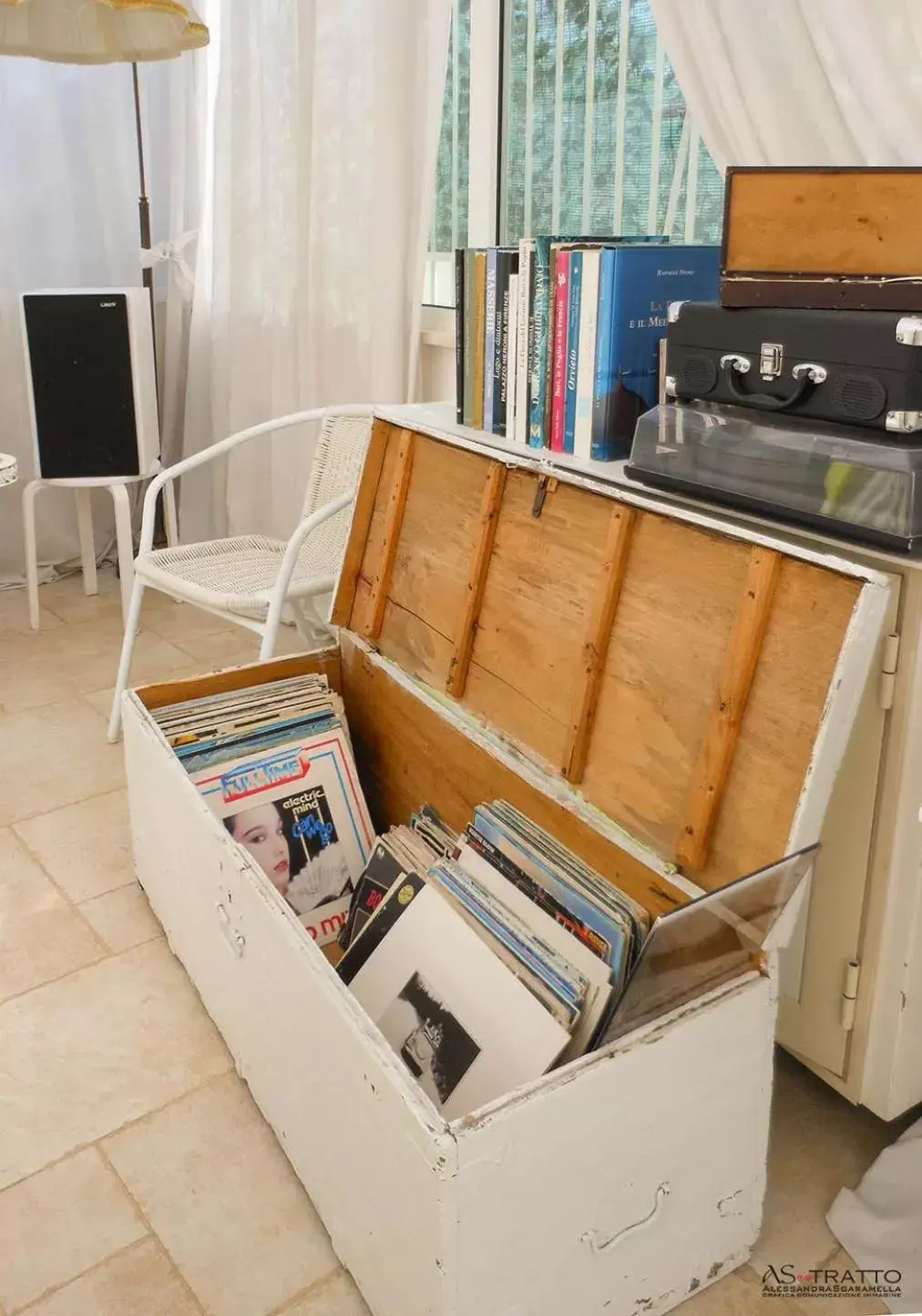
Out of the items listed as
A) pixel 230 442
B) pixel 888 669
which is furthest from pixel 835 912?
pixel 230 442

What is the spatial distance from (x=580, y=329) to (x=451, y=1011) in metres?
0.86

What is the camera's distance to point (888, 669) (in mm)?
1115

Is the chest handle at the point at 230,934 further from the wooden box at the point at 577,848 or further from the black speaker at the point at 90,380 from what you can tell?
the black speaker at the point at 90,380

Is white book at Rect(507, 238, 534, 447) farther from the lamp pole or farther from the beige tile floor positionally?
the lamp pole

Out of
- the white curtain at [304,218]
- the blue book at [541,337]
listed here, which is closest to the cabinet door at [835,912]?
the blue book at [541,337]

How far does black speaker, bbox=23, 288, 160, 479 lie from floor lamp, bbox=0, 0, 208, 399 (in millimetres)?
627

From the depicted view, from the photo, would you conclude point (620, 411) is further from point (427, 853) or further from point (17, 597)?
point (17, 597)

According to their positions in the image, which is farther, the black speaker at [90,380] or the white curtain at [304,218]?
the black speaker at [90,380]

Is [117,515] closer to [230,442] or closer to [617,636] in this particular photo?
[230,442]

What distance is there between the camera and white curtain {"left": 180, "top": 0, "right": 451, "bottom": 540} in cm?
241

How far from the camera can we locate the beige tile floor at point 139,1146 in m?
1.20

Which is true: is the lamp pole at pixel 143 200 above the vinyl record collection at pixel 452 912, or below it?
above

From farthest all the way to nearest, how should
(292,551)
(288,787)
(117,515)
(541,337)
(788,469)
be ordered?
(117,515) → (292,551) → (288,787) → (541,337) → (788,469)

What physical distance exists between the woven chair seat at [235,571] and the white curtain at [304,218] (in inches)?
18.1
